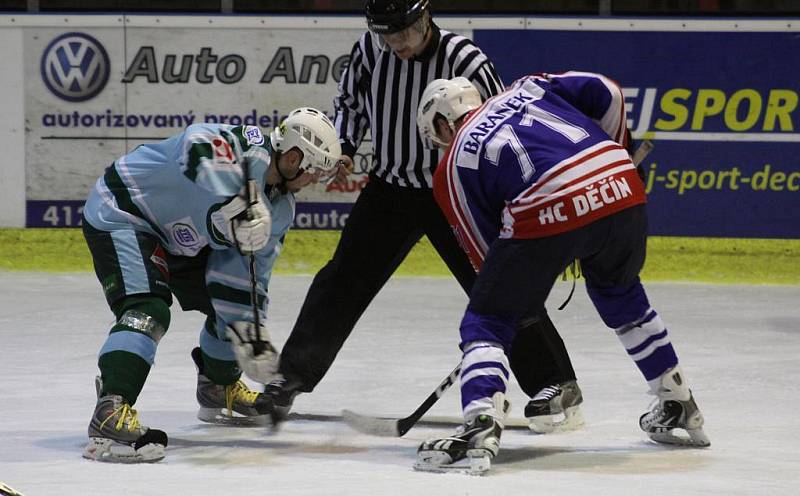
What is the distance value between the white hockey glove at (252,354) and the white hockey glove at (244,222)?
312 millimetres

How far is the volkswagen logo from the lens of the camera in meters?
6.57

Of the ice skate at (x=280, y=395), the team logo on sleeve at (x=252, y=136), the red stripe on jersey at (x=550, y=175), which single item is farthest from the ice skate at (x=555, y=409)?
the team logo on sleeve at (x=252, y=136)

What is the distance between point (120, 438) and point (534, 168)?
112 centimetres

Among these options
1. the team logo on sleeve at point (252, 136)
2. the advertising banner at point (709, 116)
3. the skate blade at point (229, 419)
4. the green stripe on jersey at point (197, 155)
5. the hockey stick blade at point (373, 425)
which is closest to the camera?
the green stripe on jersey at point (197, 155)

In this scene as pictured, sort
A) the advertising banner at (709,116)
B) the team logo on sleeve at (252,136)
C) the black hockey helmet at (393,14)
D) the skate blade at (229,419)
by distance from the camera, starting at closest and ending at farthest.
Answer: the team logo on sleeve at (252,136) → the black hockey helmet at (393,14) → the skate blade at (229,419) → the advertising banner at (709,116)

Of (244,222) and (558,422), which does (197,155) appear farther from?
(558,422)

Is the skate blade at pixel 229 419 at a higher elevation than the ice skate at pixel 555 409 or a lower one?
lower

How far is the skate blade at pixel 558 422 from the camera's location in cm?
365

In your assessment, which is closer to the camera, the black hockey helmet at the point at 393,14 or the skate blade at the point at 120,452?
the skate blade at the point at 120,452

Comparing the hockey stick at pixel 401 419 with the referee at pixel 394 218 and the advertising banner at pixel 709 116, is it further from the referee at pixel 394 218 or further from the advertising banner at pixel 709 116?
the advertising banner at pixel 709 116

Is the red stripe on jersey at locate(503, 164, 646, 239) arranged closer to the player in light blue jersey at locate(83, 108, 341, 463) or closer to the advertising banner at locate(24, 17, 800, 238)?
the player in light blue jersey at locate(83, 108, 341, 463)

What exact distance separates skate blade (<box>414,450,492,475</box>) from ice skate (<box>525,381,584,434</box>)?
1.73ft

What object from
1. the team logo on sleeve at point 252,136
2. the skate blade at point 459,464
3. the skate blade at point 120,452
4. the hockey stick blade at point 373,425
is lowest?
the hockey stick blade at point 373,425

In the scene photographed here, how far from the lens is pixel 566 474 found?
10.3ft
